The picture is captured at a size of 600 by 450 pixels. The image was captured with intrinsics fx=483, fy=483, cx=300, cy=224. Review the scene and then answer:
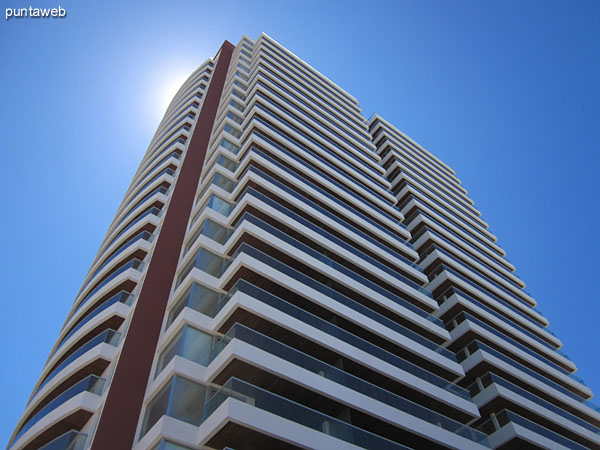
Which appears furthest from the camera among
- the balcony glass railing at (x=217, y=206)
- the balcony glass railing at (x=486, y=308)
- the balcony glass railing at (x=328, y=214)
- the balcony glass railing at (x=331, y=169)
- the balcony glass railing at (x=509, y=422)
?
the balcony glass railing at (x=486, y=308)

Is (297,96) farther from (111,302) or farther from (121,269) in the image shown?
(111,302)

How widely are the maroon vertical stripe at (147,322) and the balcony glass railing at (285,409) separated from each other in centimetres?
324

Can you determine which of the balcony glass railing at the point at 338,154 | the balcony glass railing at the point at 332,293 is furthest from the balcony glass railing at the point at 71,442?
the balcony glass railing at the point at 338,154

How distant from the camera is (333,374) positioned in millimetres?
19328

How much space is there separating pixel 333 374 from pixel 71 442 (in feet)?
32.3

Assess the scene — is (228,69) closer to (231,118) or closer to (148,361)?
(231,118)

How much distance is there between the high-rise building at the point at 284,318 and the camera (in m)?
17.3

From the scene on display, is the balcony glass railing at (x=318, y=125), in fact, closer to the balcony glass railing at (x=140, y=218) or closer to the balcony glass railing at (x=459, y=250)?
the balcony glass railing at (x=459, y=250)

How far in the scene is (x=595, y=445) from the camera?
2962 cm

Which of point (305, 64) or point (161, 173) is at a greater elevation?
point (305, 64)

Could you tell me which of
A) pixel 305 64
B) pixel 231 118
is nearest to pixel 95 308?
pixel 231 118

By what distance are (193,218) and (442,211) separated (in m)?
26.6

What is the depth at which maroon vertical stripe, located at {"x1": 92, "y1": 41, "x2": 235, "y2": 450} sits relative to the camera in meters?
16.7

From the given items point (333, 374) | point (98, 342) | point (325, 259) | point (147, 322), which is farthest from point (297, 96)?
point (333, 374)
